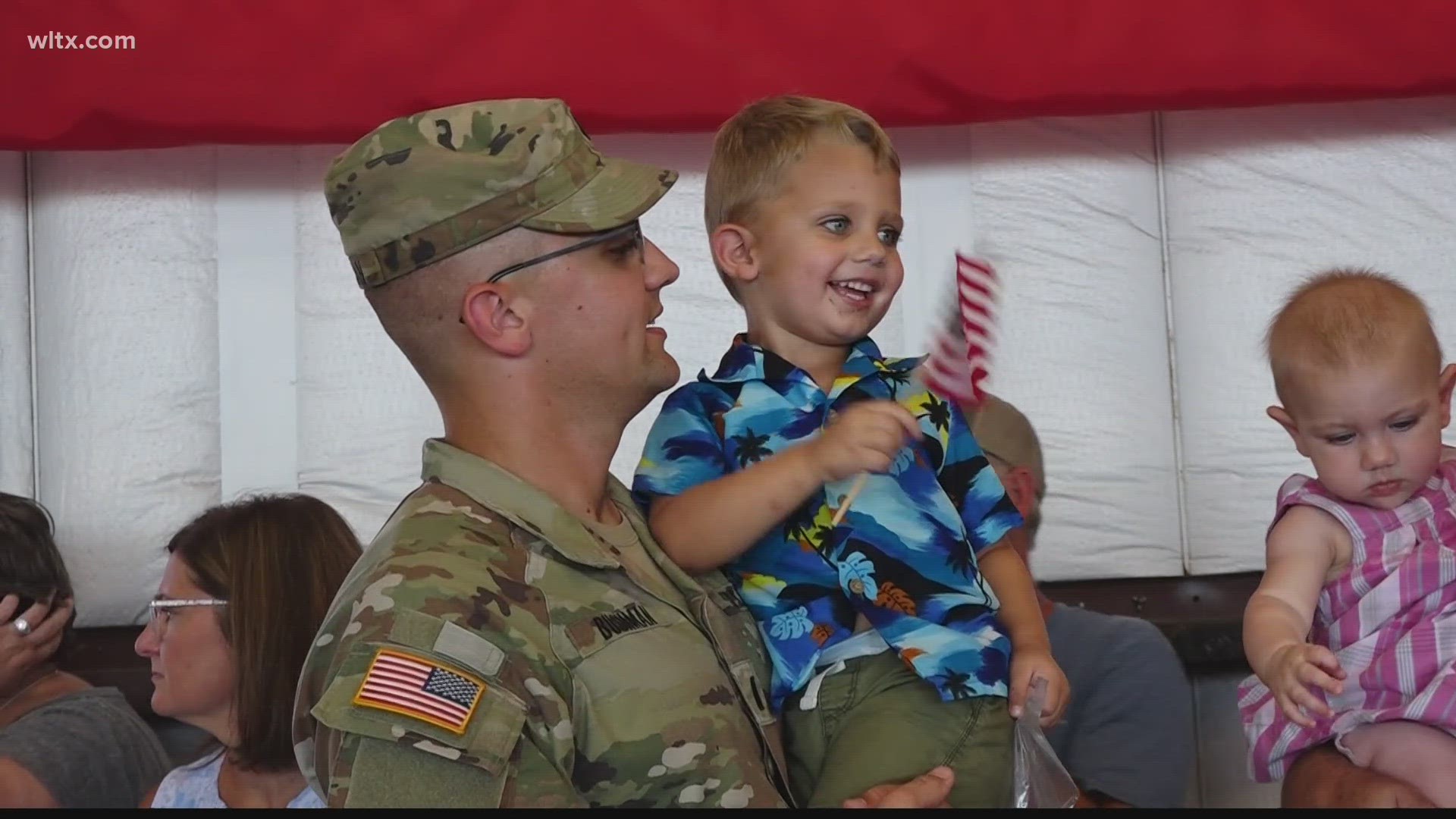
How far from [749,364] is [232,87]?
4.44ft

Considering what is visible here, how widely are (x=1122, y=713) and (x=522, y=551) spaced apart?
1.58m

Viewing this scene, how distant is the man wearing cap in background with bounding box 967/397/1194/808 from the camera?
3.05 m

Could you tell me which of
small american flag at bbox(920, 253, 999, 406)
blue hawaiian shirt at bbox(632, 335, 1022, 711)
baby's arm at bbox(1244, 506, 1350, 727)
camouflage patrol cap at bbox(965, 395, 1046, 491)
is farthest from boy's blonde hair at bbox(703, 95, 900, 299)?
camouflage patrol cap at bbox(965, 395, 1046, 491)

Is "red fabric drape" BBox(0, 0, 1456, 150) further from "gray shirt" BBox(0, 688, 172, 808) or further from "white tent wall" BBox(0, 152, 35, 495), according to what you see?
"gray shirt" BBox(0, 688, 172, 808)

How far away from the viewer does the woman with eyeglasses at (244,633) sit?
2.92m

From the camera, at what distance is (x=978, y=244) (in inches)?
129

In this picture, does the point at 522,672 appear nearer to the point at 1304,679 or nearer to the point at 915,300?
the point at 1304,679

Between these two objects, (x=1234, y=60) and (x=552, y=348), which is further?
(x=1234, y=60)

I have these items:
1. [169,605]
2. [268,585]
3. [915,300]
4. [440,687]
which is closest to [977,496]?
[440,687]

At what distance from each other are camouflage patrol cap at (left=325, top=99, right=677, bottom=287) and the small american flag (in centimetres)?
84

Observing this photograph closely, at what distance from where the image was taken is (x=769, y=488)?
6.39 feet

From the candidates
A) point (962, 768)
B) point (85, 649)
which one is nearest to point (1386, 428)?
point (962, 768)

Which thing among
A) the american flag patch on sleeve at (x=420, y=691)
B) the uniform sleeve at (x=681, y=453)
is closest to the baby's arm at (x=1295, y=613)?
the uniform sleeve at (x=681, y=453)
